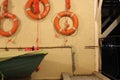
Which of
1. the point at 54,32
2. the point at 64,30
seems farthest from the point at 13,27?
the point at 64,30

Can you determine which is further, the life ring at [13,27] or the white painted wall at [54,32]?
the white painted wall at [54,32]

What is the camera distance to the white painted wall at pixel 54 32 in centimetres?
458

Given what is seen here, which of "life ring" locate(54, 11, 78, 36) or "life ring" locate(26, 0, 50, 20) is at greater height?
"life ring" locate(26, 0, 50, 20)

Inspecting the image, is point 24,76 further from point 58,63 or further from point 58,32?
point 58,32

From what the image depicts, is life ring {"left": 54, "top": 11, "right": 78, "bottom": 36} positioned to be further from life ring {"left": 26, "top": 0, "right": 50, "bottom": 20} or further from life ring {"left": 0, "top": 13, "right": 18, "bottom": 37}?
life ring {"left": 0, "top": 13, "right": 18, "bottom": 37}

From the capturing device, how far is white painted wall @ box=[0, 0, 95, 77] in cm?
458

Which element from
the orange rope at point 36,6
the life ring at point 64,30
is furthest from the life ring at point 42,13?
the life ring at point 64,30

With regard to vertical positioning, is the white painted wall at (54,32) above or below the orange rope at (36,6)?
below

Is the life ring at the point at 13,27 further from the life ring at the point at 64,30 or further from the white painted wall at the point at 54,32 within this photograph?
the life ring at the point at 64,30

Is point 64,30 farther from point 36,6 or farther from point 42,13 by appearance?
point 36,6

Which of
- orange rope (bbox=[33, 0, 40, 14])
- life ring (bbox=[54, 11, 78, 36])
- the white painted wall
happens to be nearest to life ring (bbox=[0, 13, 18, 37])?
the white painted wall

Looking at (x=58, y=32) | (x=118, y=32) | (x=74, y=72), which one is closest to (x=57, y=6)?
(x=58, y=32)

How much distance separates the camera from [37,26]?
460 cm

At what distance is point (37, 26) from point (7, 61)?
1.17m
